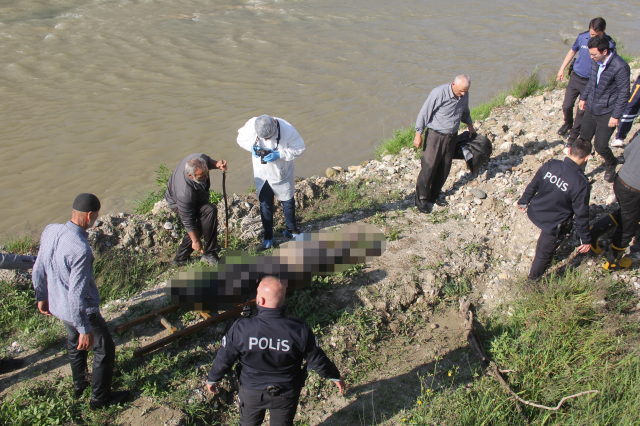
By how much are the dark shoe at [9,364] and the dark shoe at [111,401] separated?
1.00m

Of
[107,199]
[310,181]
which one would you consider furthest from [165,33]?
[310,181]

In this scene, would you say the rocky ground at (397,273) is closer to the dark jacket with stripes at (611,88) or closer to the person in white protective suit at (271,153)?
the person in white protective suit at (271,153)

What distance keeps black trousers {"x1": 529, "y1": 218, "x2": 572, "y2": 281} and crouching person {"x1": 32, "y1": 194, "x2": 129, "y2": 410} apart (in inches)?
158

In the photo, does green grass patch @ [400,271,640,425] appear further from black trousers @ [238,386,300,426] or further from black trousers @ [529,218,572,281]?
black trousers @ [238,386,300,426]

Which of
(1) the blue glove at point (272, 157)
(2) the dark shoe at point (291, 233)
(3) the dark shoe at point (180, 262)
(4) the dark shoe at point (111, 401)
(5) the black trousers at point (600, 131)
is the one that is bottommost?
(4) the dark shoe at point (111, 401)

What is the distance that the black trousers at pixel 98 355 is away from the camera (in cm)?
332

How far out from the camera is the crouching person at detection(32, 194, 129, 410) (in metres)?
3.07

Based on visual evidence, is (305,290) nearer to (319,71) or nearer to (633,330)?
(633,330)

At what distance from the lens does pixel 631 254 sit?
193 inches

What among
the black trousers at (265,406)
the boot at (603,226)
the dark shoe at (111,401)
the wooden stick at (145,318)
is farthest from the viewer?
the boot at (603,226)

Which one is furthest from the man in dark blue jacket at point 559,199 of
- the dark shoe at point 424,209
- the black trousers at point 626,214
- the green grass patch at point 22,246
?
the green grass patch at point 22,246

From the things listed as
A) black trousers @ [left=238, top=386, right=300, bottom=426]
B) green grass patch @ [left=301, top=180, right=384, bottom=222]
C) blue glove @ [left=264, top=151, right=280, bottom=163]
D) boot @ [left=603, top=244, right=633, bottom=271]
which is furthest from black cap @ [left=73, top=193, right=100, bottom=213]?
boot @ [left=603, top=244, right=633, bottom=271]

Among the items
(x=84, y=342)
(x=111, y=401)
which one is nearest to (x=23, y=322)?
(x=111, y=401)

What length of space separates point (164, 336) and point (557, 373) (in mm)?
3595
